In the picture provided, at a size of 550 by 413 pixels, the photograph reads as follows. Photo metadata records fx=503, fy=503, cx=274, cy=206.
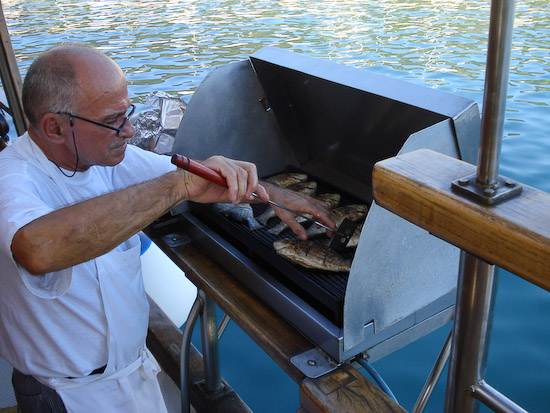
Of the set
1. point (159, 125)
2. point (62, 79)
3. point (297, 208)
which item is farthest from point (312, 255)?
point (159, 125)

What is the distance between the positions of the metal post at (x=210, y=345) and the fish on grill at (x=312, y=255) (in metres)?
0.48

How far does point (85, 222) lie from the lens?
1224 mm

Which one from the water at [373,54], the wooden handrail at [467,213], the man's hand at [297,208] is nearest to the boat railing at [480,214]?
the wooden handrail at [467,213]

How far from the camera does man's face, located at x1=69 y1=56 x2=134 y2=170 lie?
1.47 m

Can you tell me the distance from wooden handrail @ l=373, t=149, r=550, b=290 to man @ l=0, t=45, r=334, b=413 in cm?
78

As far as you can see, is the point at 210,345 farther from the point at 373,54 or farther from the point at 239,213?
the point at 373,54

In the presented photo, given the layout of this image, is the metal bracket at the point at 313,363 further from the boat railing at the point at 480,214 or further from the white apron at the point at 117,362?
the white apron at the point at 117,362

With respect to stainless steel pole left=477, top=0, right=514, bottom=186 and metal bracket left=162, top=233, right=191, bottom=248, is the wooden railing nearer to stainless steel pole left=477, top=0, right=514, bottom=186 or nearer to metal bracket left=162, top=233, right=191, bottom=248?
stainless steel pole left=477, top=0, right=514, bottom=186

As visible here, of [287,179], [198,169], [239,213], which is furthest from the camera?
[287,179]

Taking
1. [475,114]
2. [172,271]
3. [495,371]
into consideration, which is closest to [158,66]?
[172,271]

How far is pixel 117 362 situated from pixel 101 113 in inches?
31.9

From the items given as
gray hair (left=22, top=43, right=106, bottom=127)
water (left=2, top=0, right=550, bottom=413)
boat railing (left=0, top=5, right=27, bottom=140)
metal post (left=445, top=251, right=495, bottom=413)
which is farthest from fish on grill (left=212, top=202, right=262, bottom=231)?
boat railing (left=0, top=5, right=27, bottom=140)

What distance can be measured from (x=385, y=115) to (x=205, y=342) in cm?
119

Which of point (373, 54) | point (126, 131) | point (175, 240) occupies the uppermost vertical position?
point (126, 131)
